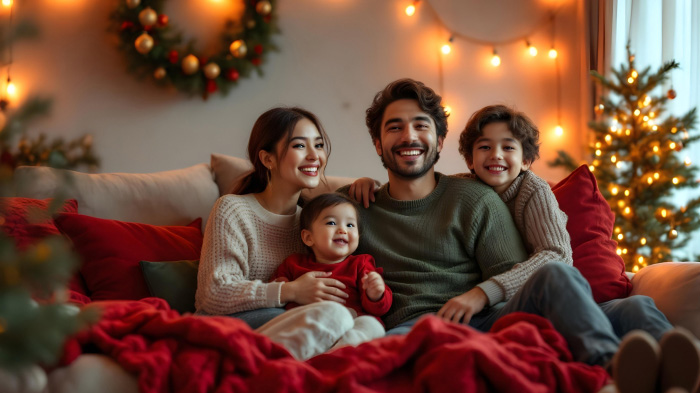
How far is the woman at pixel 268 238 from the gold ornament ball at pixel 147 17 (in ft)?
4.70

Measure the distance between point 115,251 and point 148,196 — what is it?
0.36 metres

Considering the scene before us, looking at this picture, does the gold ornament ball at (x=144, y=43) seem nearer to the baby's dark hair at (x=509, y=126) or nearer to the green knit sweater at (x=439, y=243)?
the green knit sweater at (x=439, y=243)

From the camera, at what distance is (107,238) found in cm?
198

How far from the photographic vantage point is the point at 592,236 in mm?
2066

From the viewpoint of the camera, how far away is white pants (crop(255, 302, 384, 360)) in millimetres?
1430

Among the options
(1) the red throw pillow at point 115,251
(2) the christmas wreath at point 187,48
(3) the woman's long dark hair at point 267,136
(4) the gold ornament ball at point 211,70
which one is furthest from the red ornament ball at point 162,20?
(1) the red throw pillow at point 115,251

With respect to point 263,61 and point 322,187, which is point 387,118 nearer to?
point 322,187

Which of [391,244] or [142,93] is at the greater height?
[142,93]

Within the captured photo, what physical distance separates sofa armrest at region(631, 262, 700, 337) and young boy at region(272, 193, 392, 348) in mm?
794

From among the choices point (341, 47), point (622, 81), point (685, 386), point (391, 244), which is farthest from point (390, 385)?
point (341, 47)

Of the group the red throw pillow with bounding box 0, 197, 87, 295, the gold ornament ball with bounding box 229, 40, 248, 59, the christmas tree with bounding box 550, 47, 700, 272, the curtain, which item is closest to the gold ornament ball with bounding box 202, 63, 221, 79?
the gold ornament ball with bounding box 229, 40, 248, 59

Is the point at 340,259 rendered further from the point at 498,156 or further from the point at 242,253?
the point at 498,156

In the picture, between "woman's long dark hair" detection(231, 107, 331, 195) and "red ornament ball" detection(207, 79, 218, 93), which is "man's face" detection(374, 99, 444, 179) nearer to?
"woman's long dark hair" detection(231, 107, 331, 195)

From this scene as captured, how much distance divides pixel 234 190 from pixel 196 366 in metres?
1.07
